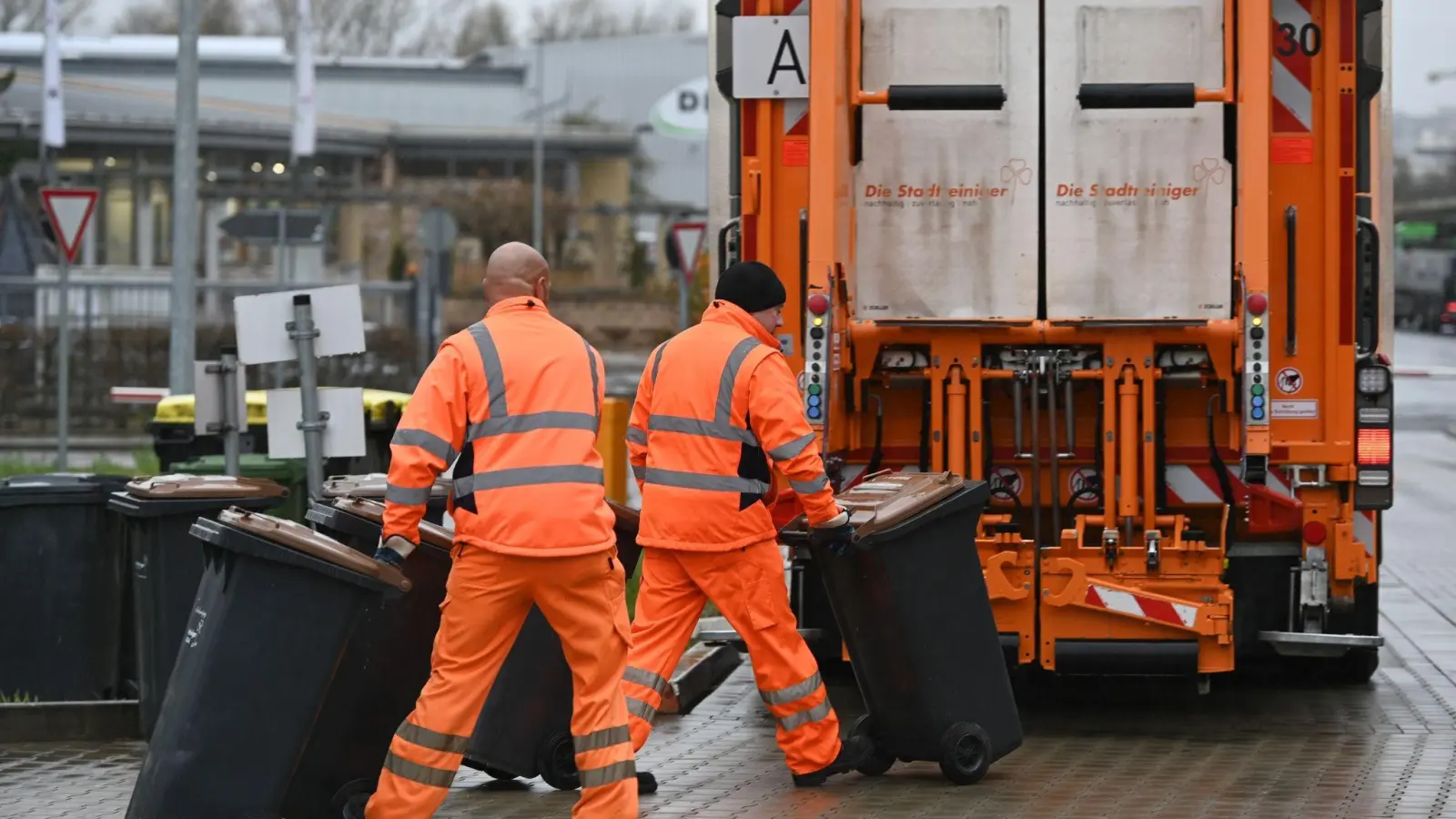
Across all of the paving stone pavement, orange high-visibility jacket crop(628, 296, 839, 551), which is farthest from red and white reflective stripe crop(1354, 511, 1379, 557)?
orange high-visibility jacket crop(628, 296, 839, 551)

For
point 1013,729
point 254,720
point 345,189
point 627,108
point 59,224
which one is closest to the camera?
point 254,720

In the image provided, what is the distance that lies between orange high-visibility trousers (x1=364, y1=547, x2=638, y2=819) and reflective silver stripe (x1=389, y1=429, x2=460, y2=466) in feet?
0.89

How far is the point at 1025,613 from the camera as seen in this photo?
8281 millimetres

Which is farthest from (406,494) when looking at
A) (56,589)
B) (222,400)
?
(222,400)

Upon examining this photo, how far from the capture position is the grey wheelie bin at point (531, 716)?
7.00 metres

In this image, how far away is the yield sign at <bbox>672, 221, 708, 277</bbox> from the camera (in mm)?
20719

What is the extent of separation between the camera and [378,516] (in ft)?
22.4

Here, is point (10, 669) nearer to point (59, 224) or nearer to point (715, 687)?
point (715, 687)

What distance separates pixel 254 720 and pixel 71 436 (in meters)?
22.3

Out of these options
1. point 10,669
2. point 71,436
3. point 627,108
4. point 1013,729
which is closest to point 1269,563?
point 1013,729

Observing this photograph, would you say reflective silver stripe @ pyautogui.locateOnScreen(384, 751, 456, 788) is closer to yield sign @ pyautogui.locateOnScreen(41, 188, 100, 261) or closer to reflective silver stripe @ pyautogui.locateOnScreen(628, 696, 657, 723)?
reflective silver stripe @ pyautogui.locateOnScreen(628, 696, 657, 723)

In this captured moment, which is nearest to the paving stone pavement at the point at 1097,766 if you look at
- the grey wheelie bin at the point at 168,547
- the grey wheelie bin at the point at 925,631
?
the grey wheelie bin at the point at 925,631

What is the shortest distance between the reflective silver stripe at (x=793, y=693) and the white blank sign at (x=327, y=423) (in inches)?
119

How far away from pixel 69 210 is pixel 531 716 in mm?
10310
